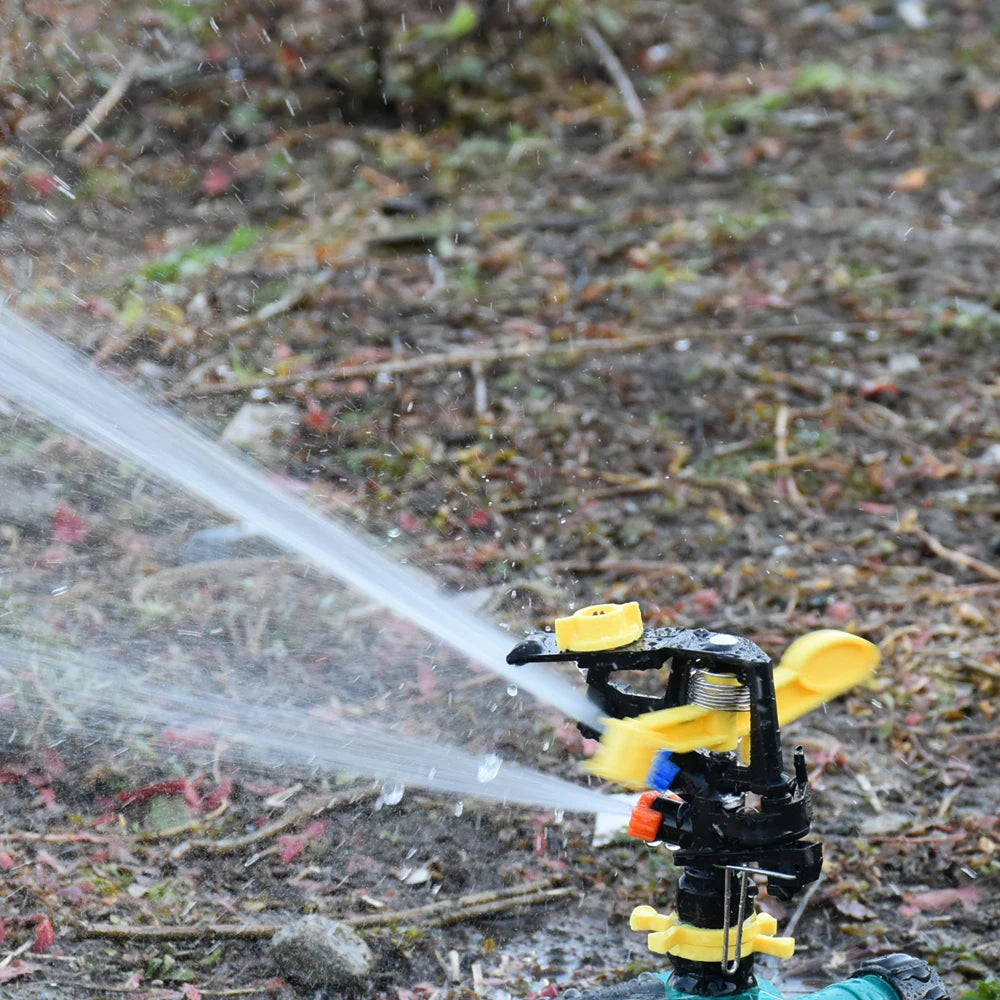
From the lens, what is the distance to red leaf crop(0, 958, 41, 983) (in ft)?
8.16

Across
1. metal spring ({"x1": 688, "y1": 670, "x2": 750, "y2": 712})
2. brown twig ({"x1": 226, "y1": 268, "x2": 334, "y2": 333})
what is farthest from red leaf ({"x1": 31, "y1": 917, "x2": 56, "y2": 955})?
brown twig ({"x1": 226, "y1": 268, "x2": 334, "y2": 333})

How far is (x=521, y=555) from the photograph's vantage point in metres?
3.91

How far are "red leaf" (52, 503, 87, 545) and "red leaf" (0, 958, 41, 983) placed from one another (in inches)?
50.8

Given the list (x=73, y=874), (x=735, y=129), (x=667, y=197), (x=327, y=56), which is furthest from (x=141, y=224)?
(x=73, y=874)

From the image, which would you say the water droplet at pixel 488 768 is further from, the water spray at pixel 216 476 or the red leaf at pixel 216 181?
the red leaf at pixel 216 181

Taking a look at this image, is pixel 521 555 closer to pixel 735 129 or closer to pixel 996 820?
pixel 996 820

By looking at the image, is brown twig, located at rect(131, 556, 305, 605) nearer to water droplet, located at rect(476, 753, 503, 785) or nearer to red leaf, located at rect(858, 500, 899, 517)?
water droplet, located at rect(476, 753, 503, 785)

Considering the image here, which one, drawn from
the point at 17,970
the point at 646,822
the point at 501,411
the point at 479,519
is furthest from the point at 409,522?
the point at 646,822

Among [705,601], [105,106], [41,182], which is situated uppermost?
[105,106]

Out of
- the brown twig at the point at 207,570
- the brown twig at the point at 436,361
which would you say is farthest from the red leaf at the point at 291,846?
the brown twig at the point at 436,361

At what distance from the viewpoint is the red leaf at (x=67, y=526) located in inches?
140

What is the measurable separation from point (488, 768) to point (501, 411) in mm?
1705

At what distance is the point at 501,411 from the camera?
15.0 feet

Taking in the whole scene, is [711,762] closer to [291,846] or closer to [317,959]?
[317,959]
